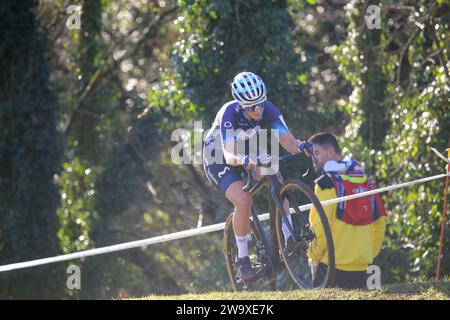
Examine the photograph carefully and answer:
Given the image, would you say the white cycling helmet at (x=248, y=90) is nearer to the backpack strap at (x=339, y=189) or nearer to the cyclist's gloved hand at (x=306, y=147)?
the cyclist's gloved hand at (x=306, y=147)

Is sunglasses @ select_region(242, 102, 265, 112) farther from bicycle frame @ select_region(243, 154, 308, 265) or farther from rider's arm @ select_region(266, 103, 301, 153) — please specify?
bicycle frame @ select_region(243, 154, 308, 265)

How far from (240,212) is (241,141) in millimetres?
592

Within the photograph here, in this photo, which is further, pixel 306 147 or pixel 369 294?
pixel 306 147

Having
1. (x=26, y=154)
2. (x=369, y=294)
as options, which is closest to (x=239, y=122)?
(x=369, y=294)

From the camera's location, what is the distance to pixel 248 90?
7.42 metres

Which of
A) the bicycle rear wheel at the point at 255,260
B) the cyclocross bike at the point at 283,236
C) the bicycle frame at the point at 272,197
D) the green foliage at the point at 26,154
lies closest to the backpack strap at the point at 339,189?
the cyclocross bike at the point at 283,236

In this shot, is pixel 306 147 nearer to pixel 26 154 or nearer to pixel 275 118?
pixel 275 118

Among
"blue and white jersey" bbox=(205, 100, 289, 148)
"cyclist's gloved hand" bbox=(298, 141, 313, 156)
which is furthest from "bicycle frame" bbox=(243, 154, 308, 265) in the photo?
"blue and white jersey" bbox=(205, 100, 289, 148)

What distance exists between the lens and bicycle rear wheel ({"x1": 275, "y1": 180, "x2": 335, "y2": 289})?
22.8 feet

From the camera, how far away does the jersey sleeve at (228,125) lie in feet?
24.7

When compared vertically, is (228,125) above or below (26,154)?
above

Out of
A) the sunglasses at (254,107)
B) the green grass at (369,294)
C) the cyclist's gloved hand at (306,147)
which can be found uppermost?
the sunglasses at (254,107)

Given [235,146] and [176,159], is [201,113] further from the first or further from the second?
[235,146]
